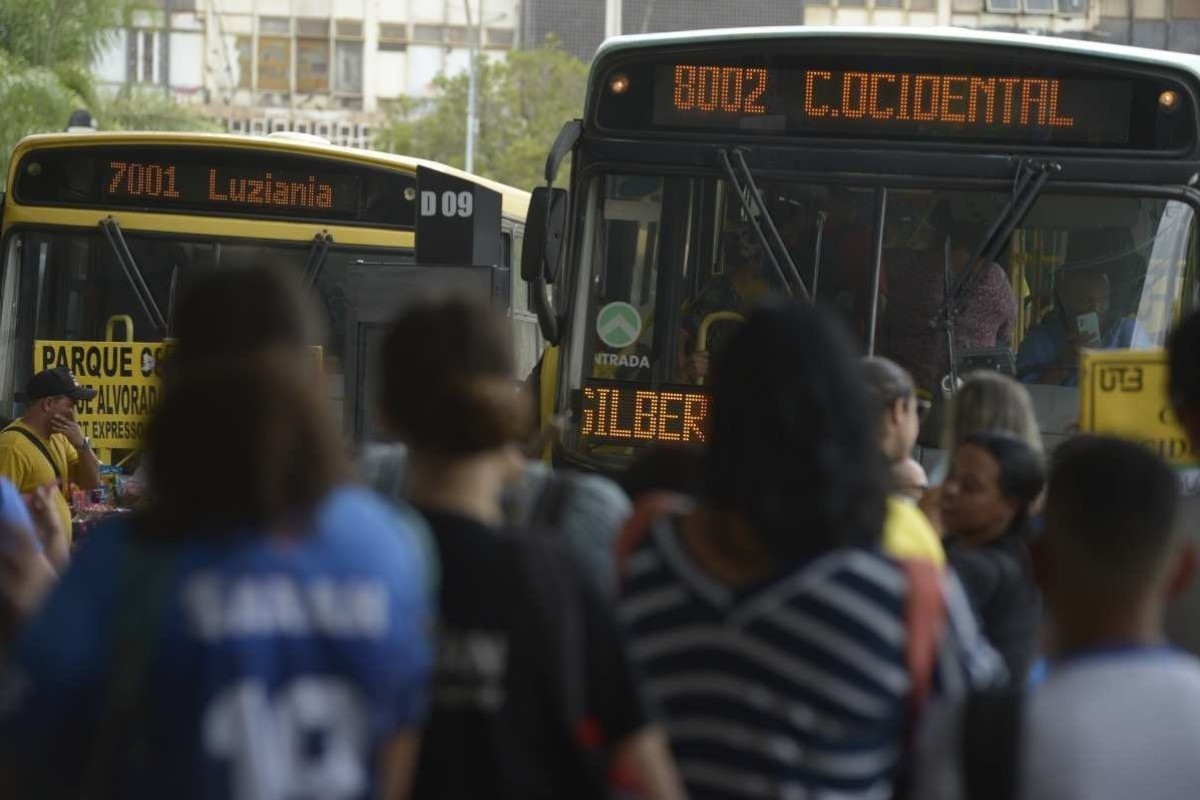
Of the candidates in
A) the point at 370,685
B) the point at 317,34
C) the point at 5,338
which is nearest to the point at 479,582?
the point at 370,685

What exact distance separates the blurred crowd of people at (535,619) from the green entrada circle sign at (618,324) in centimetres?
525

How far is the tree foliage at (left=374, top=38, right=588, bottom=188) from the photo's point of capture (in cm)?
5138

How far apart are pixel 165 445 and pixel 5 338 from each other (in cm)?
969

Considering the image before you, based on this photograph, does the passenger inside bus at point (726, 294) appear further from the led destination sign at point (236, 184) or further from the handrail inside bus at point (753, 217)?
the led destination sign at point (236, 184)

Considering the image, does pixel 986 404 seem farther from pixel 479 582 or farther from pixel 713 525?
pixel 479 582

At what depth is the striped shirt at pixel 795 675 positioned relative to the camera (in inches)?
122

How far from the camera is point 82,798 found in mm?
2764

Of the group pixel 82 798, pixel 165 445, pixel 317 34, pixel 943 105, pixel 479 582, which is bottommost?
pixel 82 798

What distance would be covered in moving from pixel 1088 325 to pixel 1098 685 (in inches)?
216

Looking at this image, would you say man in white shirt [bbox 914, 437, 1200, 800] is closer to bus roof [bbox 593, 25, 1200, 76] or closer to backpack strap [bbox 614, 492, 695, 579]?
backpack strap [bbox 614, 492, 695, 579]

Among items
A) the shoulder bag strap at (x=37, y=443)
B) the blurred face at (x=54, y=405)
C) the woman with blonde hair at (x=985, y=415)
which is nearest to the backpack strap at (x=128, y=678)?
the woman with blonde hair at (x=985, y=415)

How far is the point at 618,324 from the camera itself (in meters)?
8.66

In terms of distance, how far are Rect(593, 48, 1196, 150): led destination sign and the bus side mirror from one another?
0.34 metres

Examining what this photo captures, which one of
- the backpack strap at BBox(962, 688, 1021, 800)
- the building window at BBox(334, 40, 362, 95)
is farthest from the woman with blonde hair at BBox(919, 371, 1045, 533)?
the building window at BBox(334, 40, 362, 95)
